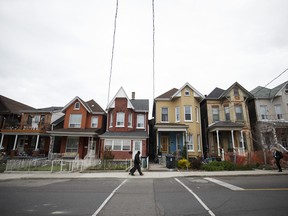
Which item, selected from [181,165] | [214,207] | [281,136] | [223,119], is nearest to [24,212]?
[214,207]

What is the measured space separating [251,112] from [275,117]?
2817 mm

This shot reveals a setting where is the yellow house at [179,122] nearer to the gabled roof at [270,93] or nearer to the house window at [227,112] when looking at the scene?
the house window at [227,112]

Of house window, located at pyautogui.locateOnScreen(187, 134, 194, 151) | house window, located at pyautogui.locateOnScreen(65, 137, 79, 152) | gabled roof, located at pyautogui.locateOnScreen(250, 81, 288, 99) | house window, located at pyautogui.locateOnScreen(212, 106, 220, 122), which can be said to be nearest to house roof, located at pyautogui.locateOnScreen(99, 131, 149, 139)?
house window, located at pyautogui.locateOnScreen(65, 137, 79, 152)

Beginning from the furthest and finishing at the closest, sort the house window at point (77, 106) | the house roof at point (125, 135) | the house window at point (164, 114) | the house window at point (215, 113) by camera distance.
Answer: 1. the house window at point (77, 106)
2. the house window at point (164, 114)
3. the house window at point (215, 113)
4. the house roof at point (125, 135)

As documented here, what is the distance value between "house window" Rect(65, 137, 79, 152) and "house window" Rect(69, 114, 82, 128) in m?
1.96

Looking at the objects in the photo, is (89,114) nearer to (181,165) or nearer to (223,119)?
(181,165)

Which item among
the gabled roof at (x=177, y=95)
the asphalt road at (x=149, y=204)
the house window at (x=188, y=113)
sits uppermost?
the gabled roof at (x=177, y=95)

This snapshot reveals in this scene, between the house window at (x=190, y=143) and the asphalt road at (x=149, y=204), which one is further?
the house window at (x=190, y=143)

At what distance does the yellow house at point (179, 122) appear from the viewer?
2075 centimetres

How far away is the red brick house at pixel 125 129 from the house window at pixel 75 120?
4512mm

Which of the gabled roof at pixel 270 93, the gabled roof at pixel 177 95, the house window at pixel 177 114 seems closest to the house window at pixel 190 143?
the house window at pixel 177 114

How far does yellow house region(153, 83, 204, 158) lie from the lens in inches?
817

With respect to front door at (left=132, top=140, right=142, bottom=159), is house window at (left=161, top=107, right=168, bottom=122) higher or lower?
higher

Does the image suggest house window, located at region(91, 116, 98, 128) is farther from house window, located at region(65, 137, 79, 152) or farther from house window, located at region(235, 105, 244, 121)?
house window, located at region(235, 105, 244, 121)
